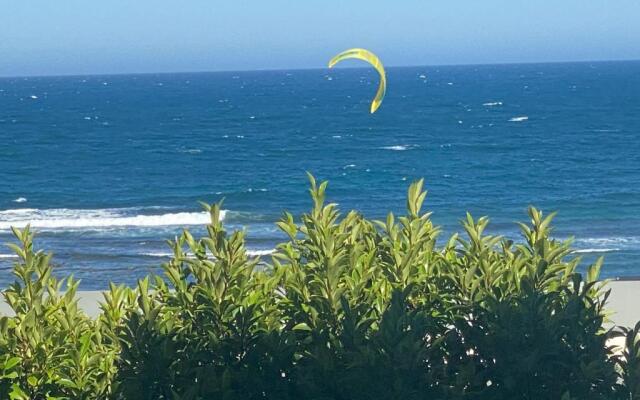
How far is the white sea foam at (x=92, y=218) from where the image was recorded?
88.6 ft

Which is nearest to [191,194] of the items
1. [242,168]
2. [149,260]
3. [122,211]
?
[122,211]

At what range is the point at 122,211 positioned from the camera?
30031 mm

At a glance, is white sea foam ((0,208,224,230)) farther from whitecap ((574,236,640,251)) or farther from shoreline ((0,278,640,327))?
shoreline ((0,278,640,327))

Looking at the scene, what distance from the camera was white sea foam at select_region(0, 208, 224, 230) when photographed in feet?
88.6

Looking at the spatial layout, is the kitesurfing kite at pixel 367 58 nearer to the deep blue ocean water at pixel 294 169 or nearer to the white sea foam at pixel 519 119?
the deep blue ocean water at pixel 294 169

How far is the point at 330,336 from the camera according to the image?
11.5ft

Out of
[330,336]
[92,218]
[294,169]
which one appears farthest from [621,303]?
[294,169]

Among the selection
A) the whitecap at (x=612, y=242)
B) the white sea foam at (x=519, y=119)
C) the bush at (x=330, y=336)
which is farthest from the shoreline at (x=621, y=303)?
the white sea foam at (x=519, y=119)

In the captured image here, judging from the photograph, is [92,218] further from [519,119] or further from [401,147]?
[519,119]

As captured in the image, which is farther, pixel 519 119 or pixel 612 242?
pixel 519 119

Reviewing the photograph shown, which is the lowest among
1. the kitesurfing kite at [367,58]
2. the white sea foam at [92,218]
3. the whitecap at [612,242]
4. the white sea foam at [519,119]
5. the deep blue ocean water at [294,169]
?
the kitesurfing kite at [367,58]

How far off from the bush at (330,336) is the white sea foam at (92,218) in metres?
23.5

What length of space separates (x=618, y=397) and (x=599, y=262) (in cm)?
53

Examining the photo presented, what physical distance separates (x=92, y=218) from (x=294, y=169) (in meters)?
14.5
